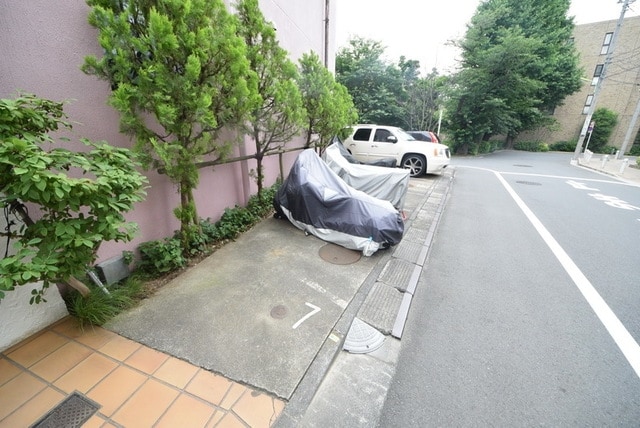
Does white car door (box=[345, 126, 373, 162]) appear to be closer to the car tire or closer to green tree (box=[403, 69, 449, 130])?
the car tire

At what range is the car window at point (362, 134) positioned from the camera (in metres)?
8.70

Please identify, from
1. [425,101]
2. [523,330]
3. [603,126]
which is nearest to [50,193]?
[523,330]

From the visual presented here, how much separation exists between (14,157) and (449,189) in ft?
27.9

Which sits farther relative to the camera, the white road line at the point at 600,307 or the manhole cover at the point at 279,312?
the manhole cover at the point at 279,312

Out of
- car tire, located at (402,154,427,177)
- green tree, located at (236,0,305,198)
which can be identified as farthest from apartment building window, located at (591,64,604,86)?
green tree, located at (236,0,305,198)

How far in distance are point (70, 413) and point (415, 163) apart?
911 cm

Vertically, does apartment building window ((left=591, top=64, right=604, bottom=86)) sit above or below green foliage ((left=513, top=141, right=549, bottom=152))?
above

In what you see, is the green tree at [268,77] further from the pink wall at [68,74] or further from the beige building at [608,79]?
the beige building at [608,79]

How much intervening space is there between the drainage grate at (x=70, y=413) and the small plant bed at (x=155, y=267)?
0.72m

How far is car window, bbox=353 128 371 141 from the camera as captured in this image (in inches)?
342

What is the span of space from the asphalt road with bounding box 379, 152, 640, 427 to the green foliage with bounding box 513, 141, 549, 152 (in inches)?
893

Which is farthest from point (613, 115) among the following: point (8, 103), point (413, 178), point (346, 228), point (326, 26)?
point (8, 103)

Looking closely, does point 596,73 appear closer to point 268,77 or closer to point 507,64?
point 507,64

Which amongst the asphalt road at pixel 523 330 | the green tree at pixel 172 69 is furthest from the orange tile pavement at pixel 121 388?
the green tree at pixel 172 69
